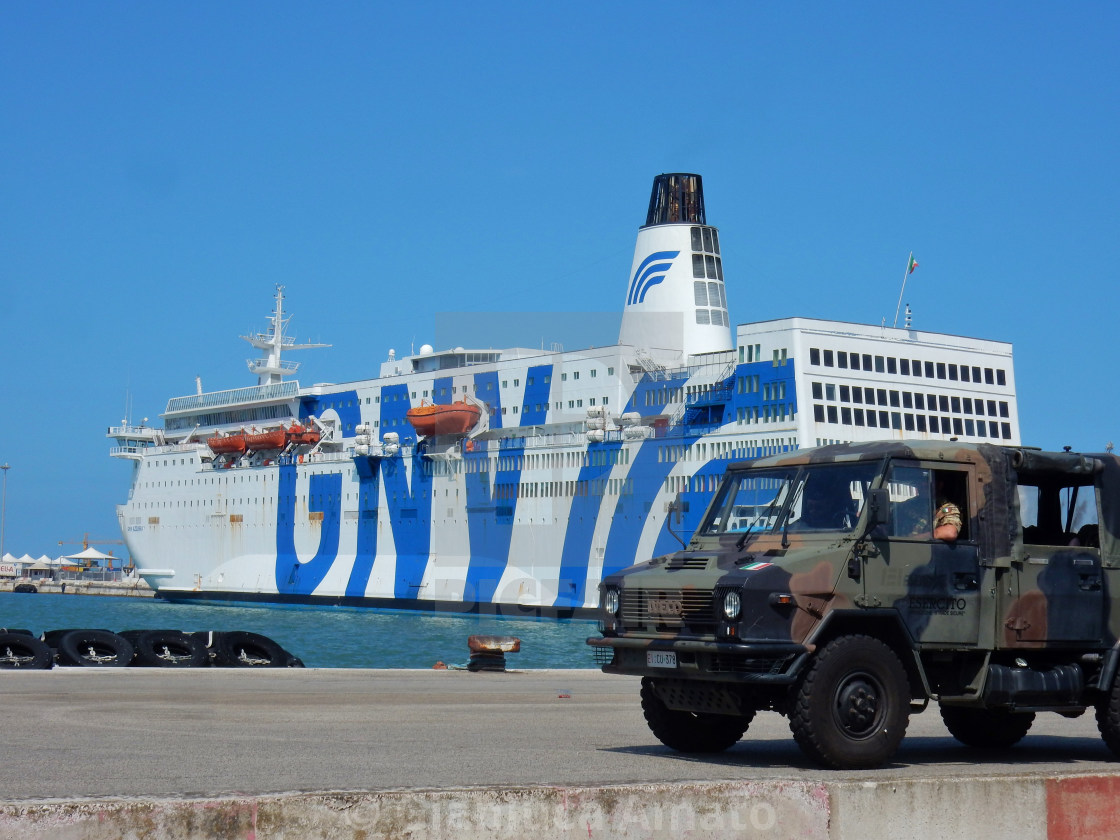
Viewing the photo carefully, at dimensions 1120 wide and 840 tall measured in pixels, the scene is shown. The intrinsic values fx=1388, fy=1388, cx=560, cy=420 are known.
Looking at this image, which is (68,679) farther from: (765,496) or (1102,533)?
(1102,533)

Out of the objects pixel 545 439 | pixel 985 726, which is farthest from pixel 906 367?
pixel 985 726

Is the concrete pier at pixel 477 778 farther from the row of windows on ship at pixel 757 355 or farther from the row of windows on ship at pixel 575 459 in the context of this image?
the row of windows on ship at pixel 575 459

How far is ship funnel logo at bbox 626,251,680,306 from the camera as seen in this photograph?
194 feet

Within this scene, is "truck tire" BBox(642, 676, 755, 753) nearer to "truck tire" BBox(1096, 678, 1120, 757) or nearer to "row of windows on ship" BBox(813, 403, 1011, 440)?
"truck tire" BBox(1096, 678, 1120, 757)

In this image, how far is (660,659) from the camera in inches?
325

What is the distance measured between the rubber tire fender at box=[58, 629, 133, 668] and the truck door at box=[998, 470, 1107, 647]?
13.8m

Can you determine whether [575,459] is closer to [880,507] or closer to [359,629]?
[359,629]

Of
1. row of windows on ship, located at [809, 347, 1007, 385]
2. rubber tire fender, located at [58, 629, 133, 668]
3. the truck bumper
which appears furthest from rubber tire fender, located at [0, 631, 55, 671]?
row of windows on ship, located at [809, 347, 1007, 385]

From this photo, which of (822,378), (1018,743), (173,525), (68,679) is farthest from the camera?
(173,525)

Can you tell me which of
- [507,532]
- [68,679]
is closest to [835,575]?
[68,679]

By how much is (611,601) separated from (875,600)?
1.67m

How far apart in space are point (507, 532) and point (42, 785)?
54543 mm

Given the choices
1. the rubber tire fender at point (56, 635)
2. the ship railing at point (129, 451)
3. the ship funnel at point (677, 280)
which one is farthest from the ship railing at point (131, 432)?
A: the rubber tire fender at point (56, 635)

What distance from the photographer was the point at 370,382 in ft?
237
